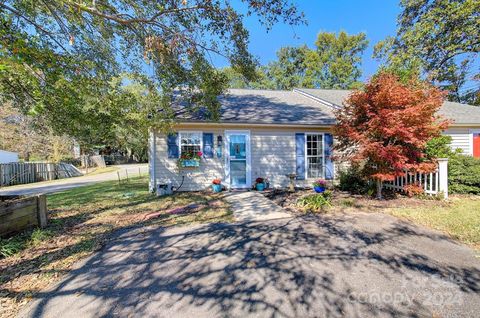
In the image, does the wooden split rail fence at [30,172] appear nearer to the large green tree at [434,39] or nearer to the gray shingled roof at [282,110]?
the gray shingled roof at [282,110]

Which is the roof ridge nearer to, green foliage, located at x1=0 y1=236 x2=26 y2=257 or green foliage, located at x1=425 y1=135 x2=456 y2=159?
green foliage, located at x1=425 y1=135 x2=456 y2=159

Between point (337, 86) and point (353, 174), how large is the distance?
21.1 m

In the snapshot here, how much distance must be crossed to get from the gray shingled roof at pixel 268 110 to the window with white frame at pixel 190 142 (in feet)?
2.17

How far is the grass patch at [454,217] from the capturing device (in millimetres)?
3951

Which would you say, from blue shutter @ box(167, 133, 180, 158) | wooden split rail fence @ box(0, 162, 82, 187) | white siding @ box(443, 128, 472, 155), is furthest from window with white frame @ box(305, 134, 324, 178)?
wooden split rail fence @ box(0, 162, 82, 187)

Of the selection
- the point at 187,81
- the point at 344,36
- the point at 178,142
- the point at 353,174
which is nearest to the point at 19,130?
the point at 178,142

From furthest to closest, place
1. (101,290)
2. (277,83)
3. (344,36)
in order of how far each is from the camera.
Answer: (277,83)
(344,36)
(101,290)

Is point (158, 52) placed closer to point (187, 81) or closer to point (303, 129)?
point (187, 81)

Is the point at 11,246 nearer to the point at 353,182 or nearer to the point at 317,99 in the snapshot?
the point at 353,182

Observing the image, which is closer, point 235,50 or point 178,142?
point 235,50

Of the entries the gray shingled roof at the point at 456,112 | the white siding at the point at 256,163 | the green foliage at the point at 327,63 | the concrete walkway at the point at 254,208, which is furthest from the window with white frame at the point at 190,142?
the green foliage at the point at 327,63

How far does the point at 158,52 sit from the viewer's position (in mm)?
5152

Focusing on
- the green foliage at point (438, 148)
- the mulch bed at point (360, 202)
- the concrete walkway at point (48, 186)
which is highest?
the green foliage at point (438, 148)

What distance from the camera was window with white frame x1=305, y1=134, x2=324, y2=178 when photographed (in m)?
9.26
